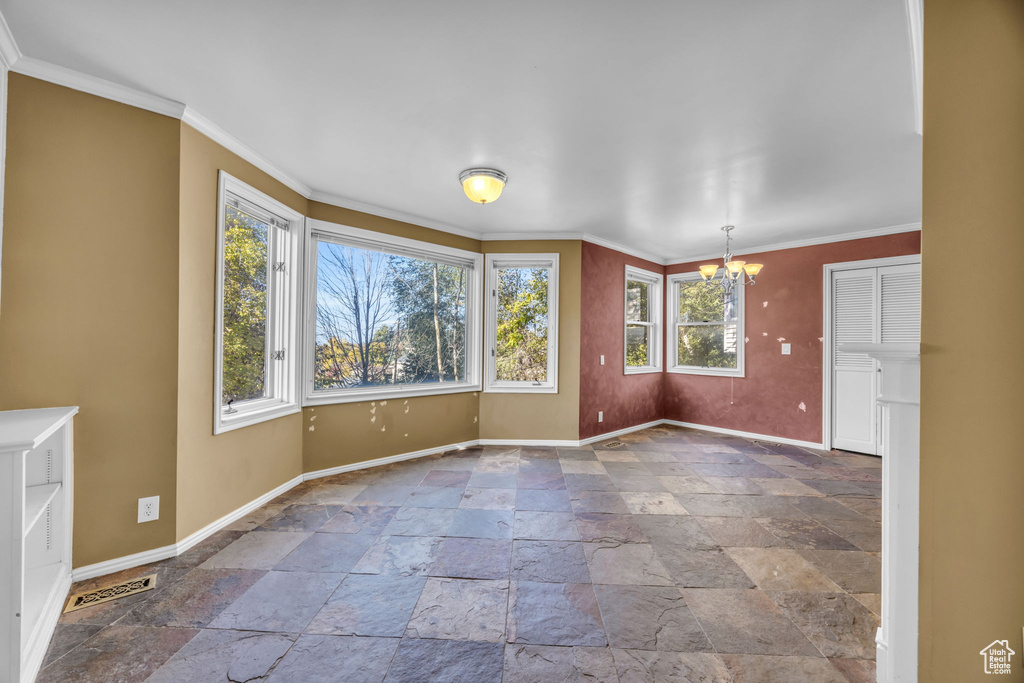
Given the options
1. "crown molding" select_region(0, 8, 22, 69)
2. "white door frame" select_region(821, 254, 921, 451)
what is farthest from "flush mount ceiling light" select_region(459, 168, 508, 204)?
"white door frame" select_region(821, 254, 921, 451)

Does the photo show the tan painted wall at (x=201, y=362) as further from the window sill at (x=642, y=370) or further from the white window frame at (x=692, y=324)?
the white window frame at (x=692, y=324)

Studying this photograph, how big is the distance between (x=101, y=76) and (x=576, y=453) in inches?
172

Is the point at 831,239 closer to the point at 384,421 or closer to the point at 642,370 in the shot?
the point at 642,370

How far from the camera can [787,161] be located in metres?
2.69

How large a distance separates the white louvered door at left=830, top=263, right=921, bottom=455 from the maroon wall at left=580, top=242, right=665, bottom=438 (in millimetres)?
2145

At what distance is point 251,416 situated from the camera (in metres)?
2.73

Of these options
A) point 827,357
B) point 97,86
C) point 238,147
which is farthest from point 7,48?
point 827,357

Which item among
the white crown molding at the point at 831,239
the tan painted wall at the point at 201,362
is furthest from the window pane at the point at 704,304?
the tan painted wall at the point at 201,362

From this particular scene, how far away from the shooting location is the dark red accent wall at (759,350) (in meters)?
4.58

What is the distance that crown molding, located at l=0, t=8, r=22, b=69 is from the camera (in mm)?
1604

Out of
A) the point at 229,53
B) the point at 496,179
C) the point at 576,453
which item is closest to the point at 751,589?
A: the point at 576,453

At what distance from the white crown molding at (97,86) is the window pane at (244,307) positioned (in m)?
0.65

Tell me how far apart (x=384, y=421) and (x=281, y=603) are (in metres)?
2.07

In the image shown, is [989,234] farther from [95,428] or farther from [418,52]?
[95,428]
